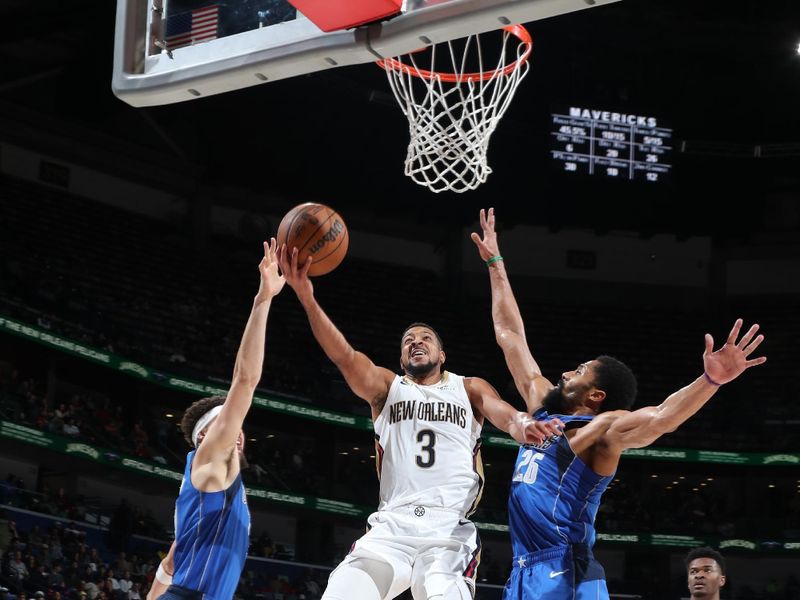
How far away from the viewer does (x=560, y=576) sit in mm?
4941

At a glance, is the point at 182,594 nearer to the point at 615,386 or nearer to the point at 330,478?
the point at 615,386

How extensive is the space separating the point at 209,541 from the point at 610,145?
708 inches

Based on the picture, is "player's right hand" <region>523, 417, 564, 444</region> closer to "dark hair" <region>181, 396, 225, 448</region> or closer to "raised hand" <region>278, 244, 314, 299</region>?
"raised hand" <region>278, 244, 314, 299</region>

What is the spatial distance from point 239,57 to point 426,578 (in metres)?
2.55

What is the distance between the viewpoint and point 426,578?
17.3 feet

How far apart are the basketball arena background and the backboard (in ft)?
44.3

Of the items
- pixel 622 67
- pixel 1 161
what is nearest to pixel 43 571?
pixel 1 161

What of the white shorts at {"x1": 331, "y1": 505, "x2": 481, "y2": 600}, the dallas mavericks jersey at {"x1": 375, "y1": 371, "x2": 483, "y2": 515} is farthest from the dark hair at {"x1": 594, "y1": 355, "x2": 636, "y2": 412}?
the white shorts at {"x1": 331, "y1": 505, "x2": 481, "y2": 600}

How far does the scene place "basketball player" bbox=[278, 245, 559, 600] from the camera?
5.25m

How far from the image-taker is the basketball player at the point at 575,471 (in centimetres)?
482

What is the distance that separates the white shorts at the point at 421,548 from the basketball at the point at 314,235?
1309mm

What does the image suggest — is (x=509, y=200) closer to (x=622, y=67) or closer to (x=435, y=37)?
(x=622, y=67)

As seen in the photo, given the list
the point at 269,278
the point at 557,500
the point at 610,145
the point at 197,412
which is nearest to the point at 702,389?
the point at 557,500

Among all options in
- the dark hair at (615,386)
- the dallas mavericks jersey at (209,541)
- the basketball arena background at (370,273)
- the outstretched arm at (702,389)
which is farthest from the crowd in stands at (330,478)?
the outstretched arm at (702,389)
